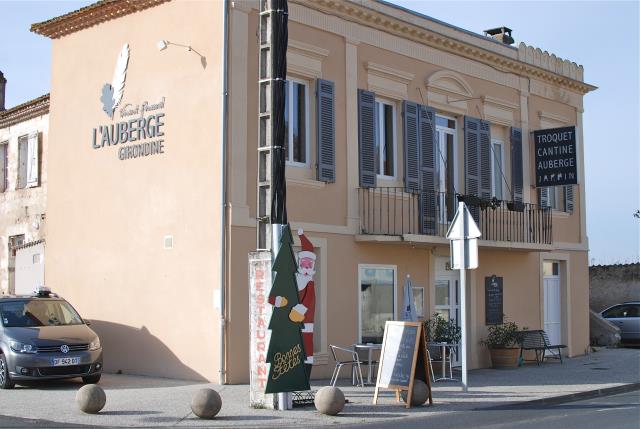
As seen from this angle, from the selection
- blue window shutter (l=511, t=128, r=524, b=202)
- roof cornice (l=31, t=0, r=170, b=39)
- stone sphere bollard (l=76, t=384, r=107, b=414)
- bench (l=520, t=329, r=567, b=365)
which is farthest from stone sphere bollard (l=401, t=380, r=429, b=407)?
blue window shutter (l=511, t=128, r=524, b=202)

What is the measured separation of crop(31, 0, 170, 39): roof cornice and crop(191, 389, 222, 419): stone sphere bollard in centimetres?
846

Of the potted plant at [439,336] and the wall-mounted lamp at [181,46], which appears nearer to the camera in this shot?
the wall-mounted lamp at [181,46]

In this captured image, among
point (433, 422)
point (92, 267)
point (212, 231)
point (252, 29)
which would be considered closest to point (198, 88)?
point (252, 29)

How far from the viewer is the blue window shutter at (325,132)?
1706 cm

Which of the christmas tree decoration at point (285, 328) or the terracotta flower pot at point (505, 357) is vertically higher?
the christmas tree decoration at point (285, 328)

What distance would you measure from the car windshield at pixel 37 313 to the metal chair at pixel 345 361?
185 inches

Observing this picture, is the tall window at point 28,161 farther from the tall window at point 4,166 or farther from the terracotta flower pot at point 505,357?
the terracotta flower pot at point 505,357

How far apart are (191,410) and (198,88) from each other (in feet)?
20.7

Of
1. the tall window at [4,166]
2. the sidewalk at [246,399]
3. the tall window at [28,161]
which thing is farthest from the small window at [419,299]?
the tall window at [4,166]

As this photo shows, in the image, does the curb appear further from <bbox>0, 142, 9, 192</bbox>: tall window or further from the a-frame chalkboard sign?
<bbox>0, 142, 9, 192</bbox>: tall window

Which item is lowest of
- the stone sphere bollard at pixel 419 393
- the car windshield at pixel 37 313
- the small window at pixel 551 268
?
the stone sphere bollard at pixel 419 393

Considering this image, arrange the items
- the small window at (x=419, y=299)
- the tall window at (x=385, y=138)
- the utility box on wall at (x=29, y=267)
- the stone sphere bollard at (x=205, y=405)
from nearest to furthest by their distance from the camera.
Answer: the stone sphere bollard at (x=205, y=405)
the tall window at (x=385, y=138)
the small window at (x=419, y=299)
the utility box on wall at (x=29, y=267)

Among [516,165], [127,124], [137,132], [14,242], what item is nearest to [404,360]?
[137,132]

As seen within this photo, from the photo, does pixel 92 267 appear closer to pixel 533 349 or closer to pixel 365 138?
pixel 365 138
